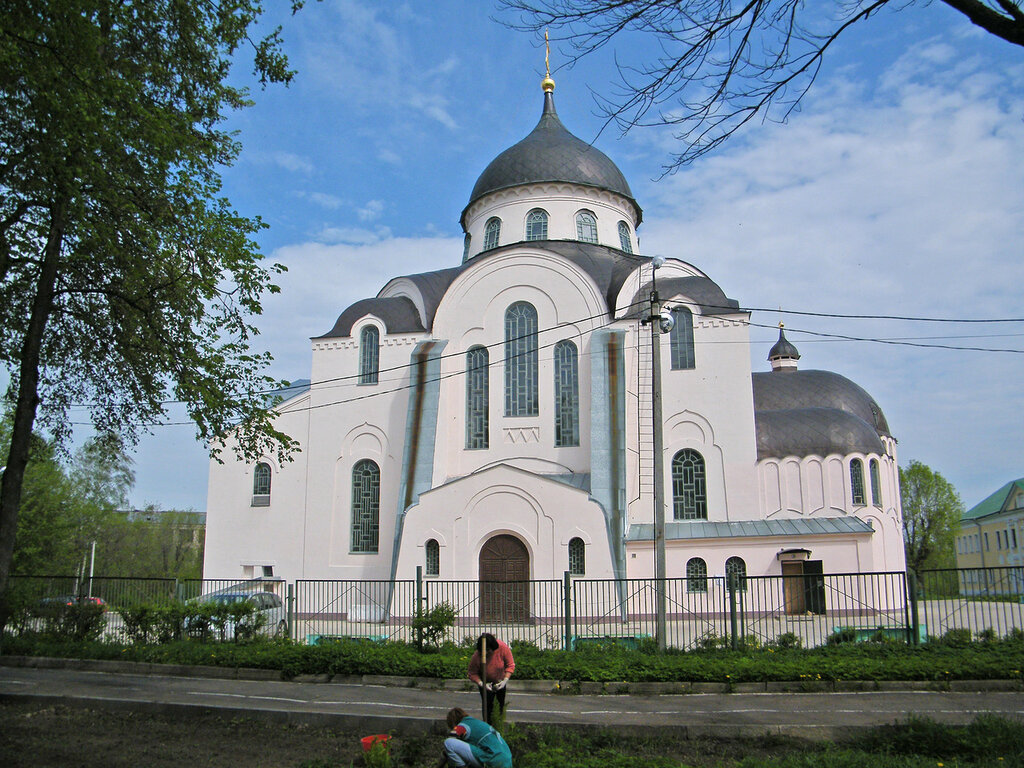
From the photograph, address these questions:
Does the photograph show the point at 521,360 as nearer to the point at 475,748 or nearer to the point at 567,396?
the point at 567,396

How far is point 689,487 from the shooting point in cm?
2402

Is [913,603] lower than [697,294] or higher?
lower

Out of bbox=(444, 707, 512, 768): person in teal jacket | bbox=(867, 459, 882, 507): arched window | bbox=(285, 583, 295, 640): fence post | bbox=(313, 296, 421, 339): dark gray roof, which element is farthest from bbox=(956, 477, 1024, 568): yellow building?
bbox=(444, 707, 512, 768): person in teal jacket

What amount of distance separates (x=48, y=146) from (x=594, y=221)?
22.2 metres

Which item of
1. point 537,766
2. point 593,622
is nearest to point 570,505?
point 593,622

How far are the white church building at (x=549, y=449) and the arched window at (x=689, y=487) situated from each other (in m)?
0.07

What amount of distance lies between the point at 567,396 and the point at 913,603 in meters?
12.8

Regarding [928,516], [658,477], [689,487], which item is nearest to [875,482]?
[689,487]

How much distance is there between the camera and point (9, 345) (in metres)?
13.1

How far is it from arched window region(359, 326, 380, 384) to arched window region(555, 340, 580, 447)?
20.8 feet

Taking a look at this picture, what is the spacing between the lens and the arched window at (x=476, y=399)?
83.0 ft

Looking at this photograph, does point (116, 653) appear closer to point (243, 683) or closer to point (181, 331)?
point (243, 683)

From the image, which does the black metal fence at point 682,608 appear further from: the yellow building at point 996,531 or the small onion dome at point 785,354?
the yellow building at point 996,531

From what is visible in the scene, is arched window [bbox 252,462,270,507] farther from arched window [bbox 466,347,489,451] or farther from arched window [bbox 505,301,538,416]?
arched window [bbox 505,301,538,416]
